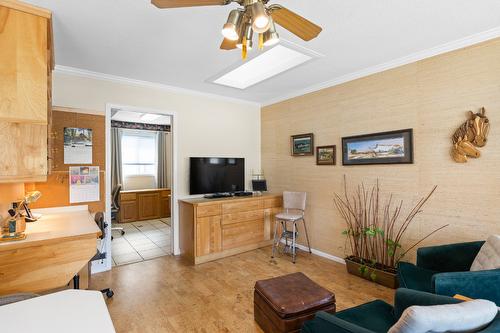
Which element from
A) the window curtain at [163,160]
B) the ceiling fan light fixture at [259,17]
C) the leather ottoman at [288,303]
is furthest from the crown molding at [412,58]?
the window curtain at [163,160]

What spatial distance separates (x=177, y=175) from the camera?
3930 millimetres

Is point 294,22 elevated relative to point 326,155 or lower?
elevated

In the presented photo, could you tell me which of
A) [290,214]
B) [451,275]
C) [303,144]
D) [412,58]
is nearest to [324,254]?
[290,214]

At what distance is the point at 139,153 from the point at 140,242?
2893 mm

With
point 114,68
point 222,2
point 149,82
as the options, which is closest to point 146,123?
point 149,82

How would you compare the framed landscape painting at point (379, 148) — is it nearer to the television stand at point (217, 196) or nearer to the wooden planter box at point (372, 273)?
the wooden planter box at point (372, 273)

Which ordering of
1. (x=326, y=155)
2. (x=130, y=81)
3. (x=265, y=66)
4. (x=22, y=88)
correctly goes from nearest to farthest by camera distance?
(x=22, y=88)
(x=265, y=66)
(x=130, y=81)
(x=326, y=155)

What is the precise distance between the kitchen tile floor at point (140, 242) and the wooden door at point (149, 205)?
13.1 inches

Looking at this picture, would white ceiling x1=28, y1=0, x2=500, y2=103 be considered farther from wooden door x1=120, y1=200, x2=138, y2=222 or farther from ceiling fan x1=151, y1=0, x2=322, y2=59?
wooden door x1=120, y1=200, x2=138, y2=222

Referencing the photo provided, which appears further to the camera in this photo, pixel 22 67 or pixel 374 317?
pixel 22 67

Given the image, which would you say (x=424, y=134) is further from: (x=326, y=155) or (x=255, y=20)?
(x=255, y=20)

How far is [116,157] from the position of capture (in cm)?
617

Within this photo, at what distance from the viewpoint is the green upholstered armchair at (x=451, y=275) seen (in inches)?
65.1

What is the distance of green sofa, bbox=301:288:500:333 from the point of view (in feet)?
4.06
